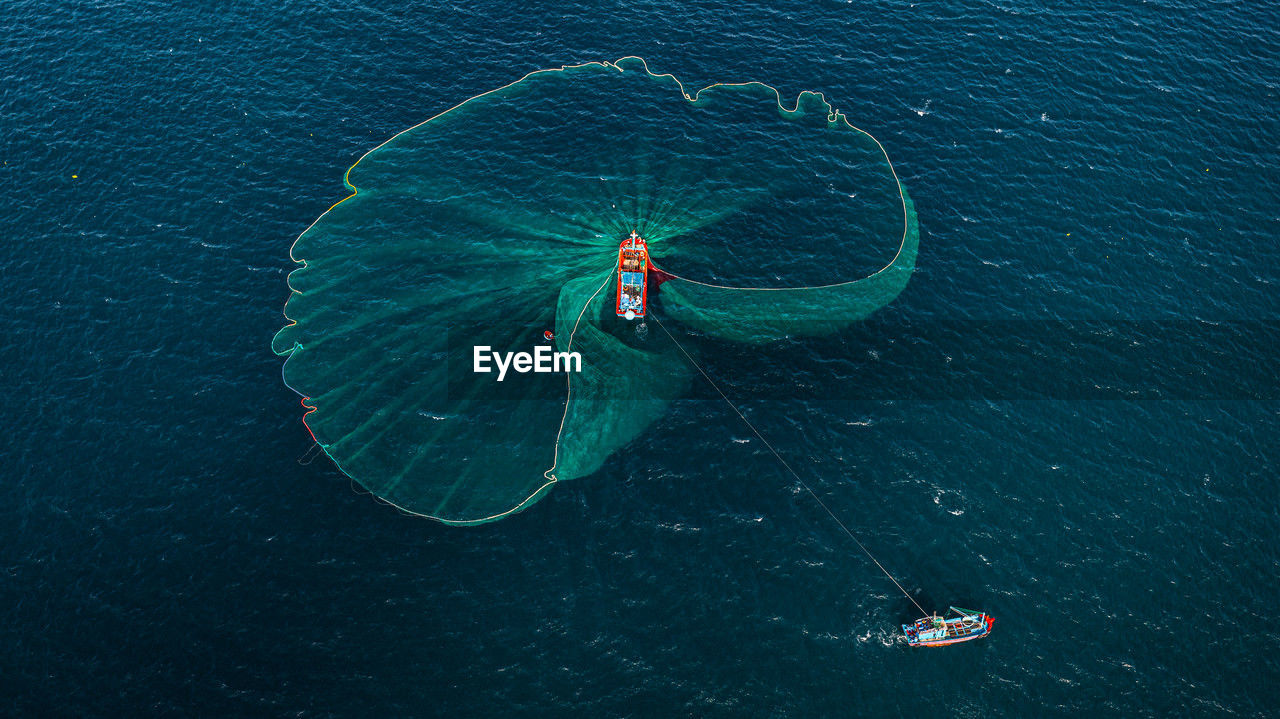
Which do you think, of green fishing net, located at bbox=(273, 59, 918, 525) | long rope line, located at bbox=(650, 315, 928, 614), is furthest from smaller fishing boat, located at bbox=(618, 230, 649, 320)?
long rope line, located at bbox=(650, 315, 928, 614)

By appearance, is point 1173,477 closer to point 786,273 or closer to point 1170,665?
point 1170,665

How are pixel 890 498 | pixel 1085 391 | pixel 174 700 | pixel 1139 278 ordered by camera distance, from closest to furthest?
1. pixel 174 700
2. pixel 890 498
3. pixel 1085 391
4. pixel 1139 278

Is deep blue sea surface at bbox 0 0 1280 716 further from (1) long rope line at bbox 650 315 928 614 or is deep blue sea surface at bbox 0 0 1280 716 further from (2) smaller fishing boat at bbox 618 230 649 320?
(2) smaller fishing boat at bbox 618 230 649 320

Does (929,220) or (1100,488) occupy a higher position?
(929,220)

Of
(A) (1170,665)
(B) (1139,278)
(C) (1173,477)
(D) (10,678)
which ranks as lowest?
(D) (10,678)

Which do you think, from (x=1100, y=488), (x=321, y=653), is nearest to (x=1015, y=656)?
(x=1100, y=488)

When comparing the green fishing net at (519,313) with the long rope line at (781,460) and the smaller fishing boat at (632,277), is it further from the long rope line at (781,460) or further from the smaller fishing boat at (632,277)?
the smaller fishing boat at (632,277)

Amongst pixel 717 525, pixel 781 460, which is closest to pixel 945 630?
pixel 717 525
